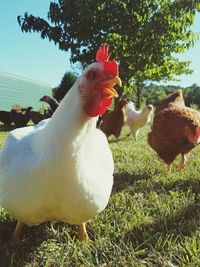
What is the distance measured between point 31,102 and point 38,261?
26.3 meters

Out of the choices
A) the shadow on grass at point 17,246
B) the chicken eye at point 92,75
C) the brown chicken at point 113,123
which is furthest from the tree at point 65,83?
the chicken eye at point 92,75

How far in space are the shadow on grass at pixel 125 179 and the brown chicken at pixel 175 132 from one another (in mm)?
390

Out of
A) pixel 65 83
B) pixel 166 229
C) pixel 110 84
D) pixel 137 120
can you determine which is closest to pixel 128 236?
pixel 166 229

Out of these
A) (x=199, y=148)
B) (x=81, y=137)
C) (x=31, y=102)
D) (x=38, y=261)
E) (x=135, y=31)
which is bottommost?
(x=31, y=102)

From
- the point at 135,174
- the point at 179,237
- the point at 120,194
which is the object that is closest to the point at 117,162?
the point at 135,174

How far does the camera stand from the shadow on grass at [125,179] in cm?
380

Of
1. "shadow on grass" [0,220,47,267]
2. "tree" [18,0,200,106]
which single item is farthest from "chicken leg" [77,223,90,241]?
"tree" [18,0,200,106]

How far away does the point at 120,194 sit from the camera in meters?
3.44

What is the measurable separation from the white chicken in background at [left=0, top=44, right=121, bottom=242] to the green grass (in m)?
0.26

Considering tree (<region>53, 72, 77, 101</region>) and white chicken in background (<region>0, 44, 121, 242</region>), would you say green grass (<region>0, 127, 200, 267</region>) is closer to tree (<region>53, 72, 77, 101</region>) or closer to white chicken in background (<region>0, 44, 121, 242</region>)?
white chicken in background (<region>0, 44, 121, 242</region>)

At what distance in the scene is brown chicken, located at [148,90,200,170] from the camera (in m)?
4.10

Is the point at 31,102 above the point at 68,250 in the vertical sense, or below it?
below

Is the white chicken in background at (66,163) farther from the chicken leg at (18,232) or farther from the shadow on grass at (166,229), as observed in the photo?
the shadow on grass at (166,229)

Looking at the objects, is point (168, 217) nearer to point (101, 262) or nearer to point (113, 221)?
point (113, 221)
